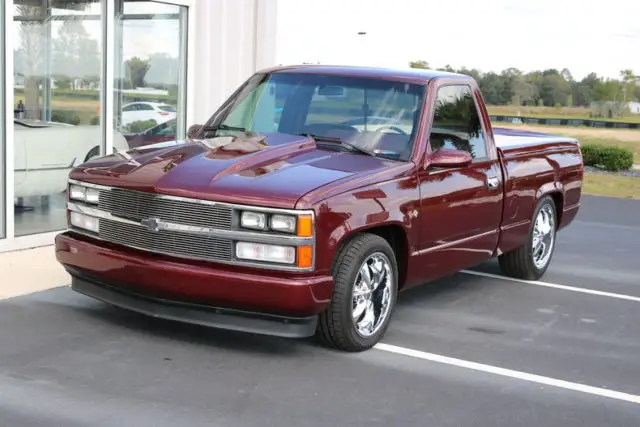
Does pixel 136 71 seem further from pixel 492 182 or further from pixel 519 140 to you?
pixel 492 182

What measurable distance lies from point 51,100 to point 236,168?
4.69 metres

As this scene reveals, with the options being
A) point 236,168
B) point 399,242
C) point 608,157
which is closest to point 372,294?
point 399,242

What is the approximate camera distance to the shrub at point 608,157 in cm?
2458

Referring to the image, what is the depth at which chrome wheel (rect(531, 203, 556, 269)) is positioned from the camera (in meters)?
8.64

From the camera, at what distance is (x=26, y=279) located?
7504 mm

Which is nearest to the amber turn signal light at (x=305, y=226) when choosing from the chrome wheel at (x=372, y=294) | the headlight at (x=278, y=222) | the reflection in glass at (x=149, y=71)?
the headlight at (x=278, y=222)

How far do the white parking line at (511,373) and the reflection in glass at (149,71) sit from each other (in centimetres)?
561

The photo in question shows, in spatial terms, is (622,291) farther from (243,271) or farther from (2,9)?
(2,9)

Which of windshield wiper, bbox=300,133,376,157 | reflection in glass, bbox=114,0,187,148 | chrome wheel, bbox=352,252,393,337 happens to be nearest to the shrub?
reflection in glass, bbox=114,0,187,148

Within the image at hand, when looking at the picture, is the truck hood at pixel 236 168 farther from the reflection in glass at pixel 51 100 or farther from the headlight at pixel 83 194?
the reflection in glass at pixel 51 100

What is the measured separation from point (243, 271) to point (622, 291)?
15.2 feet

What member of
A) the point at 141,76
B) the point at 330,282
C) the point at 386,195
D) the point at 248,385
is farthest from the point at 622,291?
the point at 141,76

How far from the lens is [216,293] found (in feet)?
17.3

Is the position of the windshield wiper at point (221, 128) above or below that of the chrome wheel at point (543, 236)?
above
